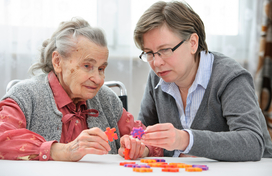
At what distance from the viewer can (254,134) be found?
125 centimetres

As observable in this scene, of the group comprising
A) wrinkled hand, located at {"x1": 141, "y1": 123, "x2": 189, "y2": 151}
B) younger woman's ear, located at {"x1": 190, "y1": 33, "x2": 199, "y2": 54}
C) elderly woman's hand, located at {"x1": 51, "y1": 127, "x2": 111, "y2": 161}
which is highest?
younger woman's ear, located at {"x1": 190, "y1": 33, "x2": 199, "y2": 54}

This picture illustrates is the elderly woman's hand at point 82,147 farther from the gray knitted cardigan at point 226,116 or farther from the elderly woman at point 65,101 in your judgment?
the gray knitted cardigan at point 226,116

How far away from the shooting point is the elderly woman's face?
1422mm

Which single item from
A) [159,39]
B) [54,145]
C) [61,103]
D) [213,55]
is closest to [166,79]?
[159,39]

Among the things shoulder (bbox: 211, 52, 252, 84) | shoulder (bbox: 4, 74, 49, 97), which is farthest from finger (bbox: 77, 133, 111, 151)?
shoulder (bbox: 211, 52, 252, 84)

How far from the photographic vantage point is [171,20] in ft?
4.81

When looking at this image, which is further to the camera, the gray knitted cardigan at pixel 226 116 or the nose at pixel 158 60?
the nose at pixel 158 60

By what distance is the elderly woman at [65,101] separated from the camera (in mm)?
1137

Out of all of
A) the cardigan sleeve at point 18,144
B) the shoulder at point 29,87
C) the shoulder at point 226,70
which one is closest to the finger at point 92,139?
the cardigan sleeve at point 18,144

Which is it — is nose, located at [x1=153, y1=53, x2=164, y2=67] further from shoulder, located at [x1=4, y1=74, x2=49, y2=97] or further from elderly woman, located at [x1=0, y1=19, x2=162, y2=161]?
shoulder, located at [x1=4, y1=74, x2=49, y2=97]

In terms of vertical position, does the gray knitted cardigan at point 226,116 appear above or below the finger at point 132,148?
above

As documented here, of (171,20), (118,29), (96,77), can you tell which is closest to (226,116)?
(171,20)

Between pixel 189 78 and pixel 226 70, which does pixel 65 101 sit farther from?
pixel 226 70

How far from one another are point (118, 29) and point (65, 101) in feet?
4.43
